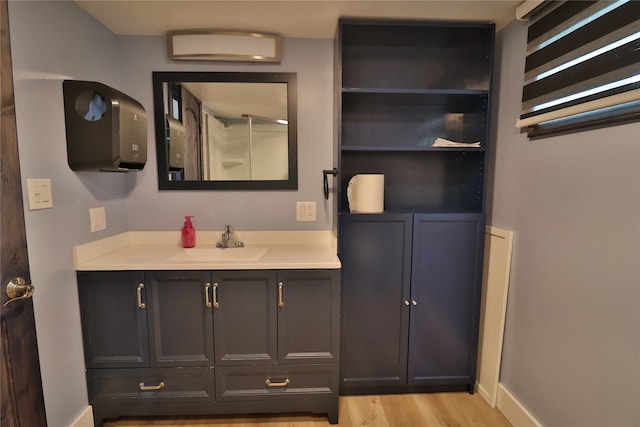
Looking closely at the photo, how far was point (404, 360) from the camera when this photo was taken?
179cm

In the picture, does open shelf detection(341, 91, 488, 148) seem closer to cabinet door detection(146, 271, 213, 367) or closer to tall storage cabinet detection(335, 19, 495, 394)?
tall storage cabinet detection(335, 19, 495, 394)

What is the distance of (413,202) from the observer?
1.98 metres

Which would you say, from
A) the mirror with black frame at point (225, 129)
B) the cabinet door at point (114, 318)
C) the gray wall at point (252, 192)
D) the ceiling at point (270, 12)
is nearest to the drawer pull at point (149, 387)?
the cabinet door at point (114, 318)

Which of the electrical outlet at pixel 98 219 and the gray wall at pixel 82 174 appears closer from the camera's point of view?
the gray wall at pixel 82 174

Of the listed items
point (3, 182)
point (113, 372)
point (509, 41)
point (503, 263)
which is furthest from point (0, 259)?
point (509, 41)

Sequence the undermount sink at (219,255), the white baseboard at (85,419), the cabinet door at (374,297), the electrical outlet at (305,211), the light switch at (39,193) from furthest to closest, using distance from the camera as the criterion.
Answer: the electrical outlet at (305,211) → the cabinet door at (374,297) → the undermount sink at (219,255) → the white baseboard at (85,419) → the light switch at (39,193)

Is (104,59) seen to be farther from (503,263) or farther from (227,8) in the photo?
(503,263)

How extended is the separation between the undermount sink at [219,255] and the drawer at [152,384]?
1.89ft

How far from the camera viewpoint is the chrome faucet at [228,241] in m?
1.89

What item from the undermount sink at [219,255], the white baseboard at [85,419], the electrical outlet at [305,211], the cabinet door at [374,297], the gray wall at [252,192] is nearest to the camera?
the white baseboard at [85,419]

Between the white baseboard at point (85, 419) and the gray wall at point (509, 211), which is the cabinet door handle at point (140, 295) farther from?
the white baseboard at point (85, 419)

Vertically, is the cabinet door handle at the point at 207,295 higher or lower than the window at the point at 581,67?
lower

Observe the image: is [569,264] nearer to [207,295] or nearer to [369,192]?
[369,192]

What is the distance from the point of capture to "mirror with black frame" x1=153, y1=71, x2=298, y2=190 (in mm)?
1855
